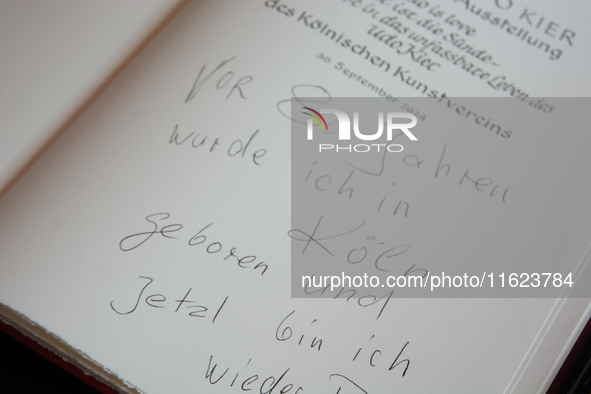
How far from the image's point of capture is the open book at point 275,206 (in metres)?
0.31

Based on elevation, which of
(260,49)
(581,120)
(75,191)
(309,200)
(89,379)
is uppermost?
(581,120)

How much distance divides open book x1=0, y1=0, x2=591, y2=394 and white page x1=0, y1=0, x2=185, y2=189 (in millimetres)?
14

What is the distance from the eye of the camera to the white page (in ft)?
1.09

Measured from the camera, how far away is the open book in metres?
0.31

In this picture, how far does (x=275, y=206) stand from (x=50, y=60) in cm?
23

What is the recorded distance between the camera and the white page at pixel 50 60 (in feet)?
1.09

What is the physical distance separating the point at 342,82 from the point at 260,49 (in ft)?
0.30

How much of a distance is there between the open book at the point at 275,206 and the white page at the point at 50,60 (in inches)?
0.5

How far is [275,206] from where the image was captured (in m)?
0.35

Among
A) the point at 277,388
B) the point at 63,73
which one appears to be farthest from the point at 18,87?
the point at 277,388

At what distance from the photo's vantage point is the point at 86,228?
1.13ft

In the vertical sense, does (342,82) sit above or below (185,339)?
above

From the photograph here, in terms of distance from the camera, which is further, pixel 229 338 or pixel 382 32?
pixel 382 32

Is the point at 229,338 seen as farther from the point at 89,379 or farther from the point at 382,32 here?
the point at 382,32
